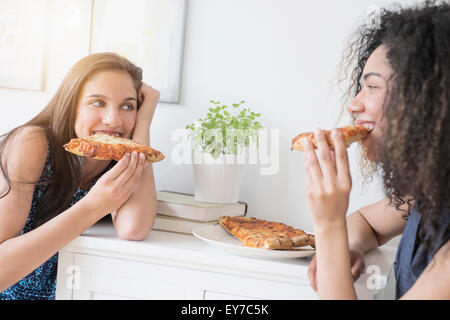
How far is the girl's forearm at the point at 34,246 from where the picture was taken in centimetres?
125

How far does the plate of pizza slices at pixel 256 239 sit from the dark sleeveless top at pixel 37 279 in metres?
0.48

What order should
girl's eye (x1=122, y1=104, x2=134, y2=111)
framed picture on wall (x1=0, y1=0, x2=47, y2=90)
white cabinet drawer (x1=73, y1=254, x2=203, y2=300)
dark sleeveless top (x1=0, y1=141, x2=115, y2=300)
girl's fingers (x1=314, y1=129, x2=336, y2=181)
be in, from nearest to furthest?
girl's fingers (x1=314, y1=129, x2=336, y2=181), white cabinet drawer (x1=73, y1=254, x2=203, y2=300), dark sleeveless top (x1=0, y1=141, x2=115, y2=300), girl's eye (x1=122, y1=104, x2=134, y2=111), framed picture on wall (x1=0, y1=0, x2=47, y2=90)

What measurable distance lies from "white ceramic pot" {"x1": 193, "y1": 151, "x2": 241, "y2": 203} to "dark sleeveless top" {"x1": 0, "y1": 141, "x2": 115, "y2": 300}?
48 centimetres

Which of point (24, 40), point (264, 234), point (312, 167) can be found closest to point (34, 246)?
point (264, 234)

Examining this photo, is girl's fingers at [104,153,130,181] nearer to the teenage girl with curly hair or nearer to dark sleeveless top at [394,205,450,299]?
the teenage girl with curly hair

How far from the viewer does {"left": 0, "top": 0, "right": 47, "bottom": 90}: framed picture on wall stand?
6.50ft

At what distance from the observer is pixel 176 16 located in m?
1.87

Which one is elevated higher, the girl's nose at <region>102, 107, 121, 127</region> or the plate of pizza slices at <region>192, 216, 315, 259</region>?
the girl's nose at <region>102, 107, 121, 127</region>

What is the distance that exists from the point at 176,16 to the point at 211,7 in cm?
14

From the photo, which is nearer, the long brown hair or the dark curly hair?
the dark curly hair

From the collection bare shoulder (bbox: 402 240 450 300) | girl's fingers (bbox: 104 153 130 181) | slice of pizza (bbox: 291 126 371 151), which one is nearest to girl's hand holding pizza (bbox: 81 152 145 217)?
girl's fingers (bbox: 104 153 130 181)

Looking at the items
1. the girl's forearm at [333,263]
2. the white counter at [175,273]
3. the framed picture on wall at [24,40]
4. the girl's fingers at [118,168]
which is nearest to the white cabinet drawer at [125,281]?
the white counter at [175,273]

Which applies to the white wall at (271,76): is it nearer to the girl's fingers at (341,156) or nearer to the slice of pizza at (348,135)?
the slice of pizza at (348,135)
